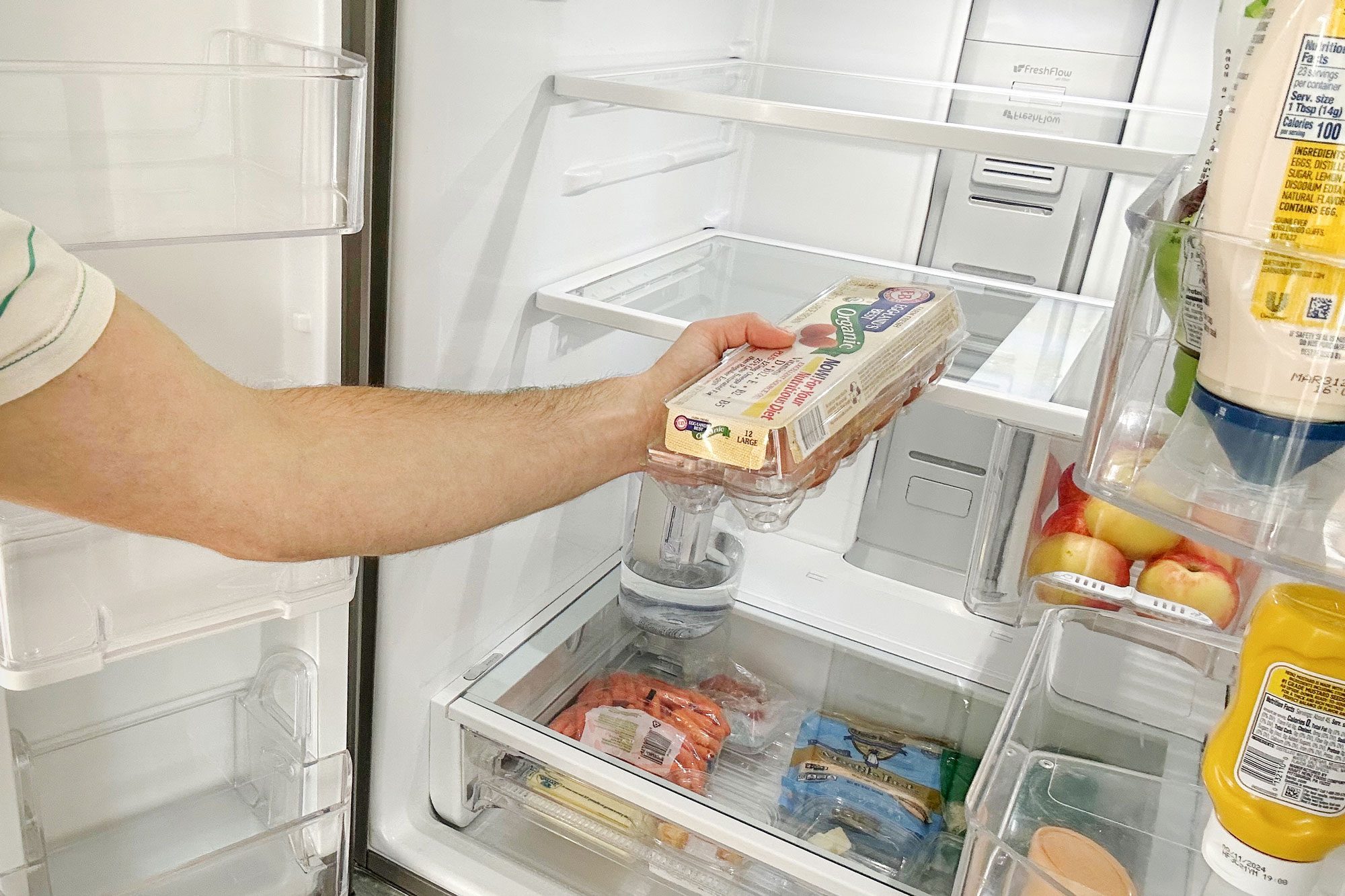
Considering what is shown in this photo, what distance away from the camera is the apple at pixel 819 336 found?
927mm

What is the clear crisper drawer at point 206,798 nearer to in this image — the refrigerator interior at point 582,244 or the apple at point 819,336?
the refrigerator interior at point 582,244

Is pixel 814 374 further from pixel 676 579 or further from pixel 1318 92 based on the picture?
pixel 676 579

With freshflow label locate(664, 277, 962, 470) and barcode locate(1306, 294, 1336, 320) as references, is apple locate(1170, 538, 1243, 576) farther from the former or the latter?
barcode locate(1306, 294, 1336, 320)

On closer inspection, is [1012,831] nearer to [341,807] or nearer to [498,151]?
[341,807]

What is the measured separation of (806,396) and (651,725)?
57 centimetres

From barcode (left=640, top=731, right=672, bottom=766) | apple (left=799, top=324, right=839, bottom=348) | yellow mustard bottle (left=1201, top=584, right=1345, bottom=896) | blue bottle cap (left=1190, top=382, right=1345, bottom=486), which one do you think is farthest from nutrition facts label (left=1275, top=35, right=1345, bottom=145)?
barcode (left=640, top=731, right=672, bottom=766)

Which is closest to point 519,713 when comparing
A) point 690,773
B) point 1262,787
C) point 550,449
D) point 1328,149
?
point 690,773

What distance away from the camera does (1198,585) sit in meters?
0.97

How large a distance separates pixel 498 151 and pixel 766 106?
289 millimetres

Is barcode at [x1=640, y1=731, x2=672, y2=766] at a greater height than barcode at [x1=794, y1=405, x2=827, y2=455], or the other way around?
barcode at [x1=794, y1=405, x2=827, y2=455]

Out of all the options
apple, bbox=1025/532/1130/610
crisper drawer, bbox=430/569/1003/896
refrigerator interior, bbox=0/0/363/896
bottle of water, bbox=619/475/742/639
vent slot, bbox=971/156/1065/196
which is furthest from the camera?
bottle of water, bbox=619/475/742/639

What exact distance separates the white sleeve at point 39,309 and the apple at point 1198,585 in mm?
886

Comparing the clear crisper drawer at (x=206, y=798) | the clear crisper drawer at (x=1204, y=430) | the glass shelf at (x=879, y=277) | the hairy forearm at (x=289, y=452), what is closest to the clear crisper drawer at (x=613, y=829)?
the clear crisper drawer at (x=206, y=798)

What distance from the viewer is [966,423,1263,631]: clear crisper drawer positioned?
98 cm
